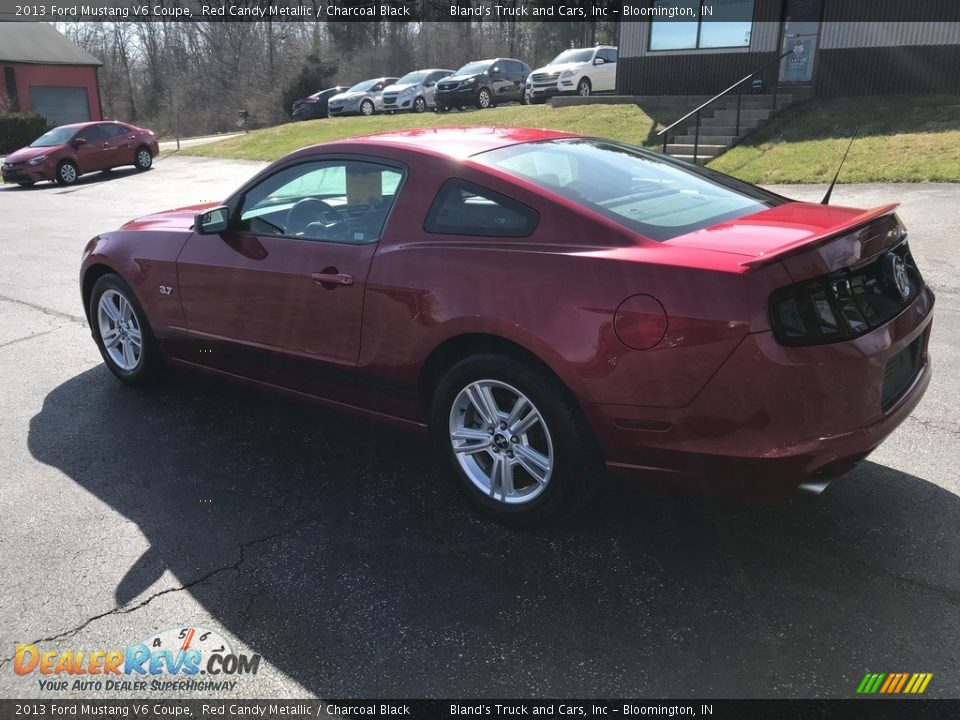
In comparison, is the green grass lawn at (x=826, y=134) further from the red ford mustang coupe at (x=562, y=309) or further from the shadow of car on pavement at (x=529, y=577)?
the shadow of car on pavement at (x=529, y=577)

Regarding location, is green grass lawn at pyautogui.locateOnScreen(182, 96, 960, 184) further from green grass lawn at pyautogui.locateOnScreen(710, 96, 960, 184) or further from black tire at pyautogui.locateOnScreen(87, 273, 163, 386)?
black tire at pyautogui.locateOnScreen(87, 273, 163, 386)

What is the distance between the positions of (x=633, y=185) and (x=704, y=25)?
719 inches

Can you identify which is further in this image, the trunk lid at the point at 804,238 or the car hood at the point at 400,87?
the car hood at the point at 400,87

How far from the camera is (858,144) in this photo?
44.6 ft

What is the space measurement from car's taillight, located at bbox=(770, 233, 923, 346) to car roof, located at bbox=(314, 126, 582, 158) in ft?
5.09

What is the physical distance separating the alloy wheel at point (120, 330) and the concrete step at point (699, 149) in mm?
13052

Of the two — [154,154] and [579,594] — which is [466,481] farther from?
[154,154]

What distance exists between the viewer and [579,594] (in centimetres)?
280

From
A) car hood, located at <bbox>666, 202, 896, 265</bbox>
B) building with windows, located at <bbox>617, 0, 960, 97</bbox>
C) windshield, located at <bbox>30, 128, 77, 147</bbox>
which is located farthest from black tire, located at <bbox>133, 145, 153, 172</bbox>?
car hood, located at <bbox>666, 202, 896, 265</bbox>

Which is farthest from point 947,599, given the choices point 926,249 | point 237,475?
point 926,249

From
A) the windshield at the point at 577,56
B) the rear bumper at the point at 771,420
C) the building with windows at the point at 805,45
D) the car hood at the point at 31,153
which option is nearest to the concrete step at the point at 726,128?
the building with windows at the point at 805,45

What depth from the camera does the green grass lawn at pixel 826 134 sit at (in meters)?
12.1

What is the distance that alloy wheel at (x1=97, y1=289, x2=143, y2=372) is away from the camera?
15.9 ft

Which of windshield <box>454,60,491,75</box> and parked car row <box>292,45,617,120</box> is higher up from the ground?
windshield <box>454,60,491,75</box>
